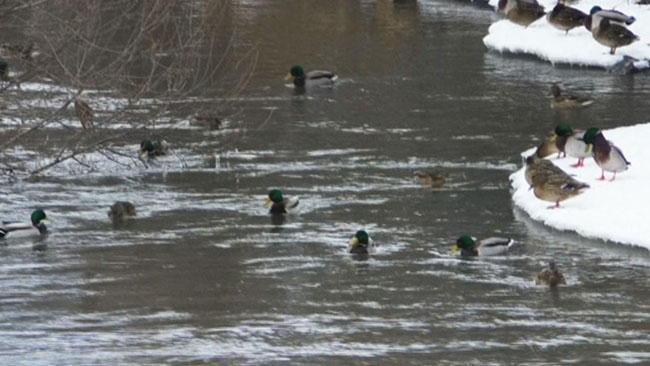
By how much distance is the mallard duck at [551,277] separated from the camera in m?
15.4

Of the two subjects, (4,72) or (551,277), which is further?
(551,277)

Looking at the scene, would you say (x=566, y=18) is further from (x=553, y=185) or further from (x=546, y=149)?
(x=553, y=185)

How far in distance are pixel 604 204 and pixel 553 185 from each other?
61 cm

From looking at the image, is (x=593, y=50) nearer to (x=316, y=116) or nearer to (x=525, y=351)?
(x=316, y=116)

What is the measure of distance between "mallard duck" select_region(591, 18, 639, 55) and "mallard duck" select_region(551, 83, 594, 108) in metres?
4.40

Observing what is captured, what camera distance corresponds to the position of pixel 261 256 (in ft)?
55.9

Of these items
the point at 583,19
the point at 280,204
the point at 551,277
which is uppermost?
the point at 583,19

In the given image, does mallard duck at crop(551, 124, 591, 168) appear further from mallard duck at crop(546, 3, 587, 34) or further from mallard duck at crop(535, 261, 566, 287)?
mallard duck at crop(546, 3, 587, 34)

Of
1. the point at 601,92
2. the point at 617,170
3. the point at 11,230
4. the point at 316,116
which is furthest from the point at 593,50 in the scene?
the point at 11,230

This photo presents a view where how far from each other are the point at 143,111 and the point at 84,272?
234cm

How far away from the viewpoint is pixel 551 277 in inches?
607

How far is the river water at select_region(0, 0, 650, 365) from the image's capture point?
13641 mm

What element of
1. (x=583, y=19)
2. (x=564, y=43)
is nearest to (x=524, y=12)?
(x=583, y=19)

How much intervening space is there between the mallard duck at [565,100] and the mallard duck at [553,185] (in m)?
6.60
